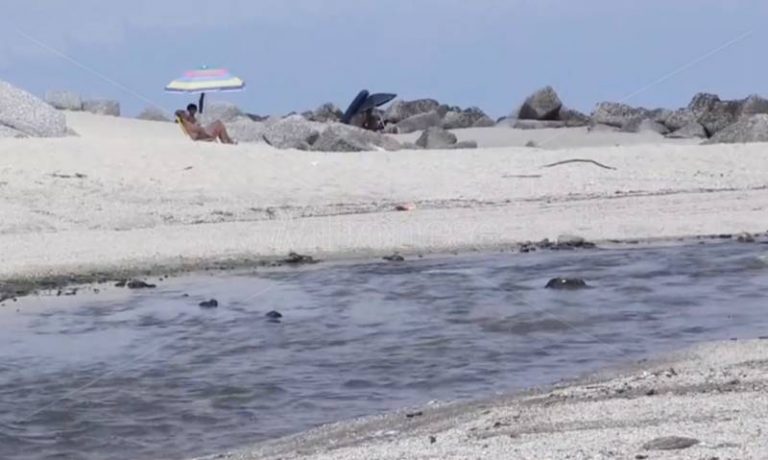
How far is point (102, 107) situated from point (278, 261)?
741 inches

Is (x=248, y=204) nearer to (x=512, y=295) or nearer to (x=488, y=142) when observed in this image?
(x=512, y=295)

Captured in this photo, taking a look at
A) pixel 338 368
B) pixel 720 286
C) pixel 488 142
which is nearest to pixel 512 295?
pixel 720 286

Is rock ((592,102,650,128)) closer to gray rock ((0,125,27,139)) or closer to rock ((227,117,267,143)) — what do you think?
rock ((227,117,267,143))

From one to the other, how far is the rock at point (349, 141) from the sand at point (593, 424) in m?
16.4

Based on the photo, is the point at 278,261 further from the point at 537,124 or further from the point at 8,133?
the point at 537,124

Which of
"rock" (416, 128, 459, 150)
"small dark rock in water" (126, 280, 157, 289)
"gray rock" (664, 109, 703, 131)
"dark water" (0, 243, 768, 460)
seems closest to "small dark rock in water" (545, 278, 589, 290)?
"dark water" (0, 243, 768, 460)

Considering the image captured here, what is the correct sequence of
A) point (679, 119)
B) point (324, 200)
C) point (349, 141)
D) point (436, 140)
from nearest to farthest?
point (324, 200) → point (349, 141) → point (436, 140) → point (679, 119)

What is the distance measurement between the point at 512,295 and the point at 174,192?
6.58m

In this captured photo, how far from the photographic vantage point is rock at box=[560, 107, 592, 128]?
35750 millimetres

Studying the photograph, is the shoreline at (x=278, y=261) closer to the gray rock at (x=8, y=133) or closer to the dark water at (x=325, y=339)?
the dark water at (x=325, y=339)

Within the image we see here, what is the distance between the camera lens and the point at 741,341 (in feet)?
32.2

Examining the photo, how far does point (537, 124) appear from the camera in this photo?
35500 millimetres

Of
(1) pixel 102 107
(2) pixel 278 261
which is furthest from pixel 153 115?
(2) pixel 278 261

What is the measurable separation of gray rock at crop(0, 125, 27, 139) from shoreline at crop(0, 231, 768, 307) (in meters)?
7.05
